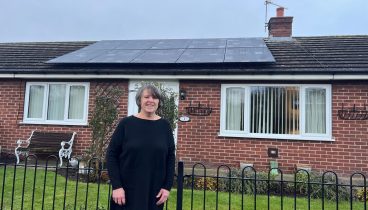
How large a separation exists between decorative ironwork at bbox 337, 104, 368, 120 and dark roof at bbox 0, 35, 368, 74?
1051 mm

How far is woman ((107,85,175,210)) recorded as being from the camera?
2.62 metres

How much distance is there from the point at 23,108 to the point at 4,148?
1458 mm

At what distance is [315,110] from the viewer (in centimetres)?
828

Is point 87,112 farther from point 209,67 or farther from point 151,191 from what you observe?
point 151,191

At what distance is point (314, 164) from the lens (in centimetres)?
798

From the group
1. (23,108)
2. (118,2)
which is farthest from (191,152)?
(118,2)

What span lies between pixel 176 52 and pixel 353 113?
5762mm

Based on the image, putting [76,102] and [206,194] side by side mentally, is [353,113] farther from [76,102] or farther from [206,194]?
[76,102]

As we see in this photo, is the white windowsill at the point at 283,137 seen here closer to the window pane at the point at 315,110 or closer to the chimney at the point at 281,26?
the window pane at the point at 315,110

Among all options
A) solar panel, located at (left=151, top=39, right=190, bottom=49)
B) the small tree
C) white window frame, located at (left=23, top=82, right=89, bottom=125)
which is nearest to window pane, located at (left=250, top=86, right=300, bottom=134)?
solar panel, located at (left=151, top=39, right=190, bottom=49)

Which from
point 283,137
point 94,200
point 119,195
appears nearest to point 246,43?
point 283,137

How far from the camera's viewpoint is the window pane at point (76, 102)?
9.61 meters

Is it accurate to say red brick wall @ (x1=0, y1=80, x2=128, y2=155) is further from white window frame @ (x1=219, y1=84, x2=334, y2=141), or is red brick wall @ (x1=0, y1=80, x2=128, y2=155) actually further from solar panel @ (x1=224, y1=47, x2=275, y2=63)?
solar panel @ (x1=224, y1=47, x2=275, y2=63)

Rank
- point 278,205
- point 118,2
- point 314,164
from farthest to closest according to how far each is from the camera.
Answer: point 118,2 < point 314,164 < point 278,205
